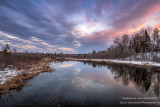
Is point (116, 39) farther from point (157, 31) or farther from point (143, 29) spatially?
point (157, 31)

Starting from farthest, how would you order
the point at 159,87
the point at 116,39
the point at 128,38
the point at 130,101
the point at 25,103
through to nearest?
the point at 116,39 < the point at 128,38 < the point at 159,87 < the point at 130,101 < the point at 25,103

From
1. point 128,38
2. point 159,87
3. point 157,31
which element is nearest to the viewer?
point 159,87

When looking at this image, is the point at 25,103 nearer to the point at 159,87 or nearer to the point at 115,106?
the point at 115,106

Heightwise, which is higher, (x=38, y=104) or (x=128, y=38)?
(x=128, y=38)

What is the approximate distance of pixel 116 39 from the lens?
73688mm

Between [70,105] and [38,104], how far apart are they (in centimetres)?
263

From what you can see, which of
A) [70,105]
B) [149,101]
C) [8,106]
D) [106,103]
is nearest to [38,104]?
[8,106]

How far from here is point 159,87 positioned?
9852 millimetres

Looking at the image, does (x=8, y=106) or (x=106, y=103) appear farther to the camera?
(x=106, y=103)

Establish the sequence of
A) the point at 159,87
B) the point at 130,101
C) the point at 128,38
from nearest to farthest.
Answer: the point at 130,101 → the point at 159,87 → the point at 128,38

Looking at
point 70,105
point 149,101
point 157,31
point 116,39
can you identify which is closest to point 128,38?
point 116,39

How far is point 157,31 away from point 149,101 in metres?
49.8

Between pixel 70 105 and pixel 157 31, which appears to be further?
pixel 157 31

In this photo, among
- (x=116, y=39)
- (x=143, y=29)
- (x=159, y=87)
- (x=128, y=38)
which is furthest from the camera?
(x=116, y=39)
